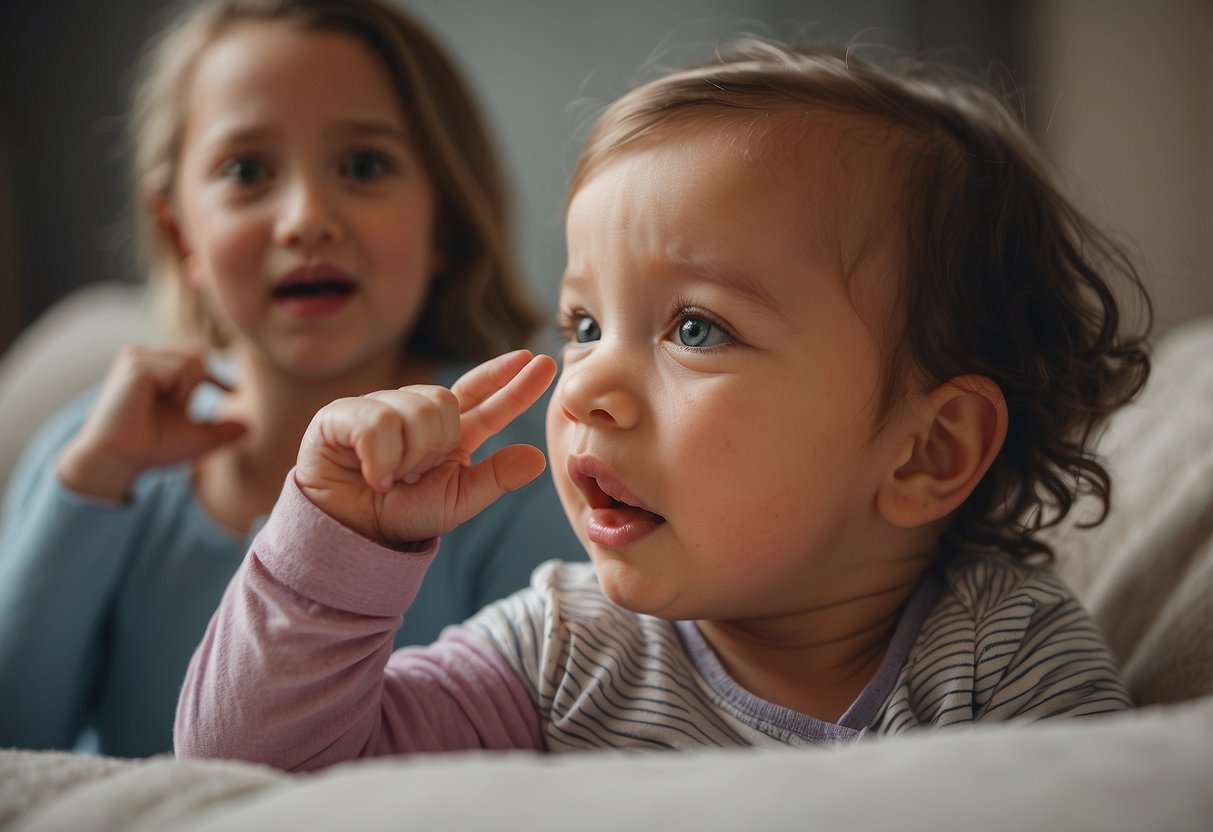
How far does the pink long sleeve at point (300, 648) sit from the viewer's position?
2.31 ft

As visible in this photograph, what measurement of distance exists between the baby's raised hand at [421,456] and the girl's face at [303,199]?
0.48 meters

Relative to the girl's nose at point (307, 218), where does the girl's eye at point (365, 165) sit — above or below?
above

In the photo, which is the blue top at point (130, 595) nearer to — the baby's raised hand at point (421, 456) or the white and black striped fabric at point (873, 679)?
the white and black striped fabric at point (873, 679)

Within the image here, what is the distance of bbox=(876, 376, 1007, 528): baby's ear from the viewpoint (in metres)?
0.78

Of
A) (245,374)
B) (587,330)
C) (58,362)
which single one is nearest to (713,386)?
(587,330)

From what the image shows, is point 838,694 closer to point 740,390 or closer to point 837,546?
point 837,546

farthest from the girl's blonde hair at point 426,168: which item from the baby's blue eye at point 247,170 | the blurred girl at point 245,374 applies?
the baby's blue eye at point 247,170

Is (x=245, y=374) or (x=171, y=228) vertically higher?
(x=171, y=228)

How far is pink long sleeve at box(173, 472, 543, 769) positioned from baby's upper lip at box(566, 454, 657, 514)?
0.11 meters

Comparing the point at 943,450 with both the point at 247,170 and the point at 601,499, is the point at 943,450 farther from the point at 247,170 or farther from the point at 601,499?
the point at 247,170

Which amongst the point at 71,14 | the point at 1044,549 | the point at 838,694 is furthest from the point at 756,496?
the point at 71,14

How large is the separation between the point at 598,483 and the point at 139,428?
65 centimetres

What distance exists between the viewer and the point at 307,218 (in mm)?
1133

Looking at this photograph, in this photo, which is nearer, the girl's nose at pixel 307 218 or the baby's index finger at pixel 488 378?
the baby's index finger at pixel 488 378
